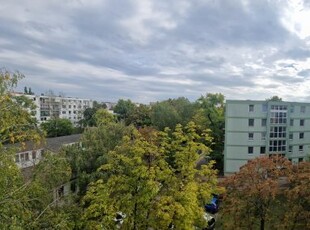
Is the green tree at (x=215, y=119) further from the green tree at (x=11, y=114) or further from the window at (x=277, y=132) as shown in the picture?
the green tree at (x=11, y=114)

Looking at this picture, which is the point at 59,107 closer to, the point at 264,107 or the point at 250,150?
the point at 250,150

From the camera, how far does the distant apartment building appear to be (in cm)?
7888

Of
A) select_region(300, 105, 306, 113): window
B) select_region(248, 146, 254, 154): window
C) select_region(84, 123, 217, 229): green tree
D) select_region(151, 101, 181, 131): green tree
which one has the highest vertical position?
select_region(300, 105, 306, 113): window

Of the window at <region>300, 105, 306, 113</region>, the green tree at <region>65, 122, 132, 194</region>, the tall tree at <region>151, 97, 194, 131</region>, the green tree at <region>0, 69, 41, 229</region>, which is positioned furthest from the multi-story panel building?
the green tree at <region>0, 69, 41, 229</region>

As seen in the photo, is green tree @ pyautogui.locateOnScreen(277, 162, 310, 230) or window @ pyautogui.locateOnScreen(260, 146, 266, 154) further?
window @ pyautogui.locateOnScreen(260, 146, 266, 154)

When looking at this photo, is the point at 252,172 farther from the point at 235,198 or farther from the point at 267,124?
the point at 267,124

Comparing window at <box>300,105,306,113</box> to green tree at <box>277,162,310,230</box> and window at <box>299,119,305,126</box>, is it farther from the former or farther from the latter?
green tree at <box>277,162,310,230</box>

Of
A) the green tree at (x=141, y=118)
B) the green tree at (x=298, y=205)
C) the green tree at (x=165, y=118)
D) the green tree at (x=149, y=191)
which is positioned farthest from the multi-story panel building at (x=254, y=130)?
the green tree at (x=149, y=191)

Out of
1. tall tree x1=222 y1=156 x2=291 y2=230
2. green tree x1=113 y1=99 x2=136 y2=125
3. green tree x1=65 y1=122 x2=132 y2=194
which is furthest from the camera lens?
green tree x1=113 y1=99 x2=136 y2=125

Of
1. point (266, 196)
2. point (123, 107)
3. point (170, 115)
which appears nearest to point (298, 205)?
point (266, 196)

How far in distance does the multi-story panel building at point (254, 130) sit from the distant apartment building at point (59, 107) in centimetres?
5123

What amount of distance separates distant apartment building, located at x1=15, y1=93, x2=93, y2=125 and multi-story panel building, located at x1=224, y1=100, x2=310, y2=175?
5123cm

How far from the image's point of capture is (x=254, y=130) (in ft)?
117

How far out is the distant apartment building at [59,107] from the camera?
78.9m
